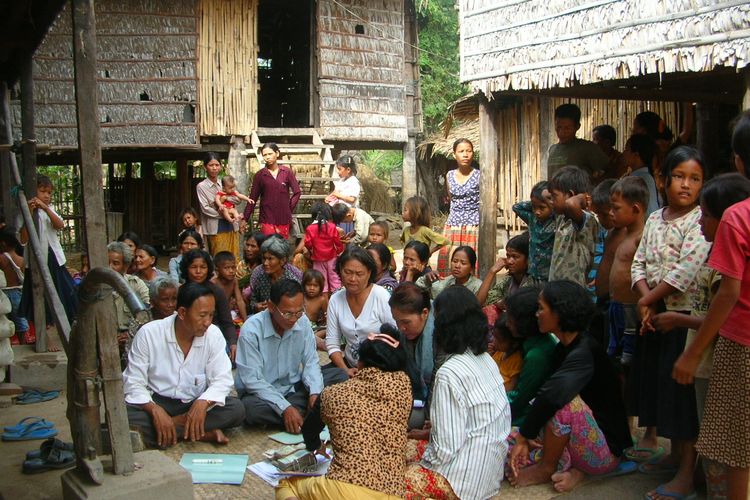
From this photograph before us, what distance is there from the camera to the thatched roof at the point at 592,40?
5.31m

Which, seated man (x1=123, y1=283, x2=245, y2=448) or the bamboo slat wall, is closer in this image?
seated man (x1=123, y1=283, x2=245, y2=448)

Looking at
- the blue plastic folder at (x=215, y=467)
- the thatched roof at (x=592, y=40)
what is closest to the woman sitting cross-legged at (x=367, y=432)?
the blue plastic folder at (x=215, y=467)

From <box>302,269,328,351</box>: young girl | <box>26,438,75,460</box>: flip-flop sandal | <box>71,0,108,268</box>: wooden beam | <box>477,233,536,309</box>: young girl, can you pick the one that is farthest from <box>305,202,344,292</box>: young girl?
<box>71,0,108,268</box>: wooden beam

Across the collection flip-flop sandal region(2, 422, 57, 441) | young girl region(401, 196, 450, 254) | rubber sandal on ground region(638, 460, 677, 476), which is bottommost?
rubber sandal on ground region(638, 460, 677, 476)

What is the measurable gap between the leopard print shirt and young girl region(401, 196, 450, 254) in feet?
13.6

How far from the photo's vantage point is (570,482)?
3787 mm

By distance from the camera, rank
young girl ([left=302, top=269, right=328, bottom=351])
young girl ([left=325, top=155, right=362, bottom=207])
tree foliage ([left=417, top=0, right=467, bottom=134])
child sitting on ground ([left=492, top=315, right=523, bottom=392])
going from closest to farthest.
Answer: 1. child sitting on ground ([left=492, top=315, right=523, bottom=392])
2. young girl ([left=302, top=269, right=328, bottom=351])
3. young girl ([left=325, top=155, right=362, bottom=207])
4. tree foliage ([left=417, top=0, right=467, bottom=134])

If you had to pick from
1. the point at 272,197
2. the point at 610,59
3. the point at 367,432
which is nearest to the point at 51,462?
the point at 367,432

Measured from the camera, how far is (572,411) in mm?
3711

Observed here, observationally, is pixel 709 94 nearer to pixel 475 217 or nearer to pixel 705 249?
pixel 475 217

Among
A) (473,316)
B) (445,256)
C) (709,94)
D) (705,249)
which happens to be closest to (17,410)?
(473,316)

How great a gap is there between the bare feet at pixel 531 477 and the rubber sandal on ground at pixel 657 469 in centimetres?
53

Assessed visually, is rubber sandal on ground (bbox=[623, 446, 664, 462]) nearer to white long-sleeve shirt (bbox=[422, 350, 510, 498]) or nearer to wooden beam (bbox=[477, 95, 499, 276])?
white long-sleeve shirt (bbox=[422, 350, 510, 498])

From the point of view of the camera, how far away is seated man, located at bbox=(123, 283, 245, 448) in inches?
171
